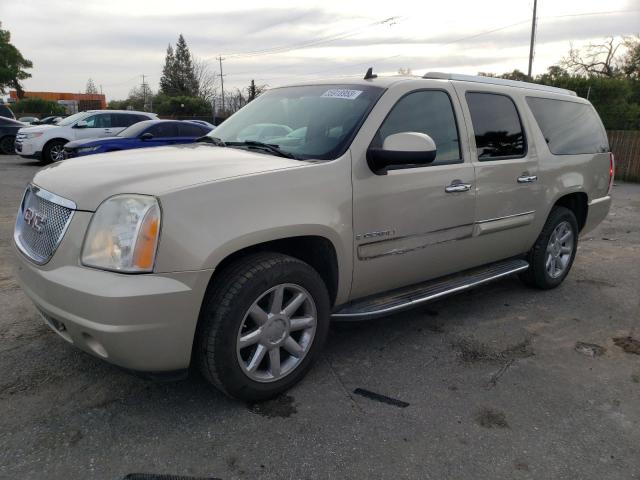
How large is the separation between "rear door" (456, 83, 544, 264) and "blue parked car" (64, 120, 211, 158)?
675 cm

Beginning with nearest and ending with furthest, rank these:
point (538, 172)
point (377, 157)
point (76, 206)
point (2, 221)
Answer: point (76, 206) < point (377, 157) < point (538, 172) < point (2, 221)

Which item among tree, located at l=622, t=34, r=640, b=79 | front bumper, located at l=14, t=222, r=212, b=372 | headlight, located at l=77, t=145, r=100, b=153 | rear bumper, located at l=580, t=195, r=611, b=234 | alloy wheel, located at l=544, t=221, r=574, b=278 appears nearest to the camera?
front bumper, located at l=14, t=222, r=212, b=372

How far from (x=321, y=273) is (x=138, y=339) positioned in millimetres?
1184

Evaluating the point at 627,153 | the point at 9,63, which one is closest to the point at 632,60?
Result: the point at 627,153

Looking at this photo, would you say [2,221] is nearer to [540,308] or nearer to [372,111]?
[372,111]

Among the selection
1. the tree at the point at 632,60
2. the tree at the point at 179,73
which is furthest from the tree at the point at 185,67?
the tree at the point at 632,60

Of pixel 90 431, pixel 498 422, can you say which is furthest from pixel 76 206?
pixel 498 422

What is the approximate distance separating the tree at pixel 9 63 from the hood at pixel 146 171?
5707 centimetres

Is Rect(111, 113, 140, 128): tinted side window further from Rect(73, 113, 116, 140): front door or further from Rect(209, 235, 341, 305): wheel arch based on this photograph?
Rect(209, 235, 341, 305): wheel arch

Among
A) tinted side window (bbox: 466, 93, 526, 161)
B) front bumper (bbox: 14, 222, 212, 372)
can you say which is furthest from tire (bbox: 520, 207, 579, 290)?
front bumper (bbox: 14, 222, 212, 372)

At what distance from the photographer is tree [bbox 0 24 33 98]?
166ft

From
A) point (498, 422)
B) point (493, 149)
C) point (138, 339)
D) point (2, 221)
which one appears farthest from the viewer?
point (2, 221)

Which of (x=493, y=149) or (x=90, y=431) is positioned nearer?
(x=90, y=431)

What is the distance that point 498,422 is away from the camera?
2828 mm
